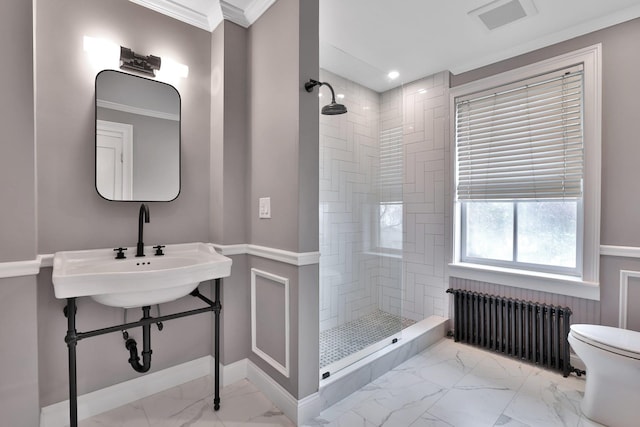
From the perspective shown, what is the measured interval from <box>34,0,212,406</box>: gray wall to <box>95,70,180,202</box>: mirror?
2.3 inches

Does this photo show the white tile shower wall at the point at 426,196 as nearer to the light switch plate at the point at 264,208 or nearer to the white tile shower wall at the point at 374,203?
the white tile shower wall at the point at 374,203

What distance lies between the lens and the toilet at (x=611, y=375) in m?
1.55

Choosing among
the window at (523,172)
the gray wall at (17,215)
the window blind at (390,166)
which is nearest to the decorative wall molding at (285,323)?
the gray wall at (17,215)

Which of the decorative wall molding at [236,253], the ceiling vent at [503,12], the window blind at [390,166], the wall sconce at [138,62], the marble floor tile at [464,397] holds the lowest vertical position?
the marble floor tile at [464,397]

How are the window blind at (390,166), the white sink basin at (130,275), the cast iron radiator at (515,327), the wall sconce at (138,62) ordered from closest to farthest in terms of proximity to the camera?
1. the white sink basin at (130,275)
2. the wall sconce at (138,62)
3. the cast iron radiator at (515,327)
4. the window blind at (390,166)

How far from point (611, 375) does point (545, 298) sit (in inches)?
29.8

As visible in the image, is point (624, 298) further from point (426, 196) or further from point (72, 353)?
point (72, 353)

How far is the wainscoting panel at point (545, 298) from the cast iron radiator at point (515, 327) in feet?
0.25

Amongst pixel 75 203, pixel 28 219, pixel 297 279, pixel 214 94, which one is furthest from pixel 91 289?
pixel 214 94

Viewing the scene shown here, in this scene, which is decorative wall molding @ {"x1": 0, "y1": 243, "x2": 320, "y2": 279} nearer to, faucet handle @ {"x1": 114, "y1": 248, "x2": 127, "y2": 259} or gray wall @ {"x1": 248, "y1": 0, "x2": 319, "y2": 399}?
gray wall @ {"x1": 248, "y1": 0, "x2": 319, "y2": 399}

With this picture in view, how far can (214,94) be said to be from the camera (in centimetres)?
210

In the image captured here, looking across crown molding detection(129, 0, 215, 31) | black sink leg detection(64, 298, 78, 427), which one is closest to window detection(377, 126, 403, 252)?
crown molding detection(129, 0, 215, 31)

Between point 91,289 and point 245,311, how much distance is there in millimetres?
1016

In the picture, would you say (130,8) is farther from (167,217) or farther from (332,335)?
(332,335)
